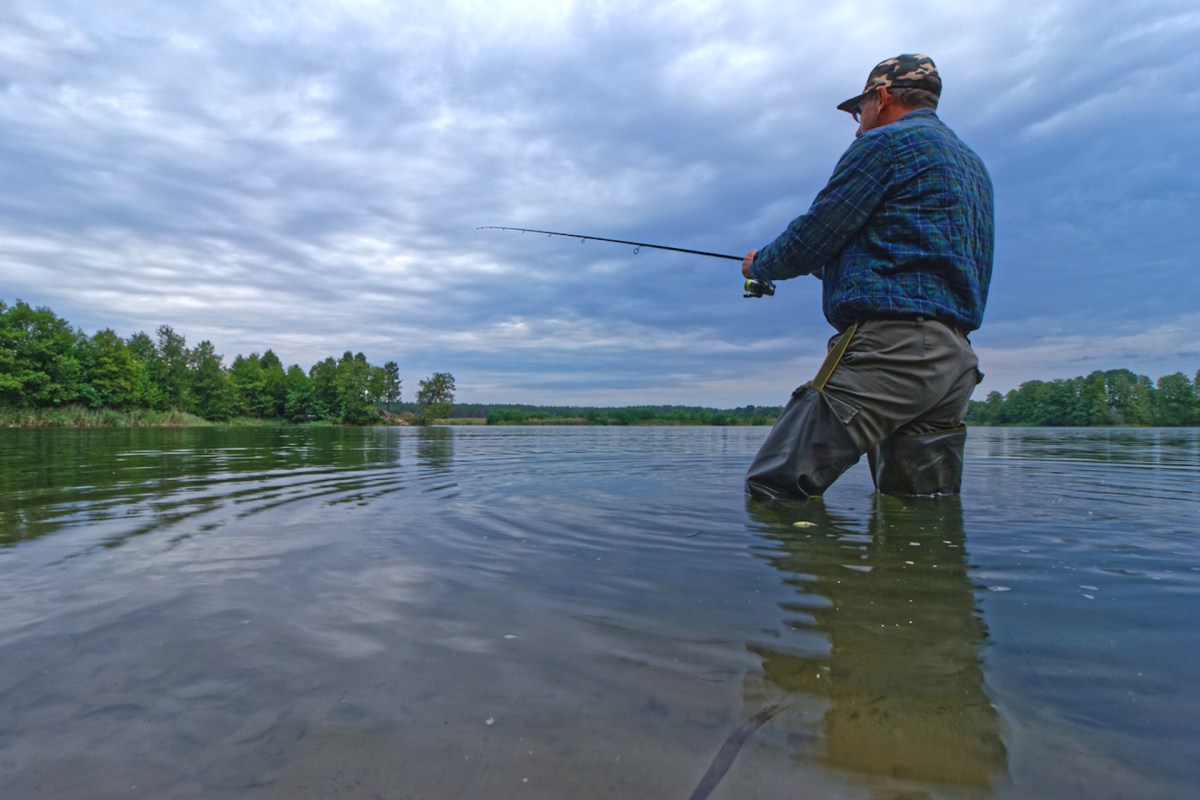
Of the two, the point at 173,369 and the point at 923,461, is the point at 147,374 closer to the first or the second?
the point at 173,369

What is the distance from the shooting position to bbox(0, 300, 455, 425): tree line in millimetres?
41906

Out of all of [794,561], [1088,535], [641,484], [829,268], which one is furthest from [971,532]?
[641,484]

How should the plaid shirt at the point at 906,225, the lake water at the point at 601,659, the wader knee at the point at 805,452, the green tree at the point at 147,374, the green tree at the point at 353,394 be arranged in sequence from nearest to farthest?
the lake water at the point at 601,659, the plaid shirt at the point at 906,225, the wader knee at the point at 805,452, the green tree at the point at 147,374, the green tree at the point at 353,394

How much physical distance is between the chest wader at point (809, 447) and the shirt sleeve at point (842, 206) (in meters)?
0.57

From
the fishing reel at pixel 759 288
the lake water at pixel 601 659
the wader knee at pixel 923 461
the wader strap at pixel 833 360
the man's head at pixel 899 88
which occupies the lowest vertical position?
the lake water at pixel 601 659

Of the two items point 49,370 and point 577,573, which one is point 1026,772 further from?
point 49,370

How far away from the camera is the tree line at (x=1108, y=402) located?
54.2m

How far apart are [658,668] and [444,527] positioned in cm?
202

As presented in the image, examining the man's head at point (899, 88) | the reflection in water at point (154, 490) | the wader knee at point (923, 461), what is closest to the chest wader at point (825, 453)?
the wader knee at point (923, 461)

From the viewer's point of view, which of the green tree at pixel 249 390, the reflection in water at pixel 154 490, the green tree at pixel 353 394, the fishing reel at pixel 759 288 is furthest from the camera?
the green tree at pixel 353 394

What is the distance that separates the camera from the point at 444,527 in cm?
313

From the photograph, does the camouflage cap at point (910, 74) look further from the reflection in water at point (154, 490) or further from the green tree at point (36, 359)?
the green tree at point (36, 359)

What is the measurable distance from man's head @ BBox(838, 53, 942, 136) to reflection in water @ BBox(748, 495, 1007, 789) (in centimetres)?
300

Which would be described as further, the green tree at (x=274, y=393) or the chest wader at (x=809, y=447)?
the green tree at (x=274, y=393)
